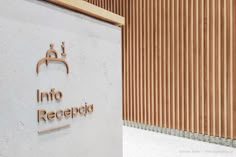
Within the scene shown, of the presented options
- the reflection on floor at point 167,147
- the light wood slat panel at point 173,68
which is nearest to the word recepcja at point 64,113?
the reflection on floor at point 167,147

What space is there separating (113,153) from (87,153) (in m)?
0.27

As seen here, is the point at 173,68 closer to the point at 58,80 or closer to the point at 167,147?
the point at 167,147

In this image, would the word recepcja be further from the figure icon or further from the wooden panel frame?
the wooden panel frame

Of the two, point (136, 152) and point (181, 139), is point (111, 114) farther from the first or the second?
point (181, 139)

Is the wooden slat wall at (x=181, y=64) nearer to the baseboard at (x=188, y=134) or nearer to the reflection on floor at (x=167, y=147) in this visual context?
the baseboard at (x=188, y=134)

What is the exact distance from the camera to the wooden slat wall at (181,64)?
3246mm

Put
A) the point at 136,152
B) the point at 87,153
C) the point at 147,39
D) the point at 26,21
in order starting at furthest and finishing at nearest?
1. the point at 147,39
2. the point at 136,152
3. the point at 87,153
4. the point at 26,21

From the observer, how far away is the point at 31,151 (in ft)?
3.06

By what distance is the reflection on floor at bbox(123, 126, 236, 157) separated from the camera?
9.50 feet

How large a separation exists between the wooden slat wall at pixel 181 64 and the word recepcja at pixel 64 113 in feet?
8.68

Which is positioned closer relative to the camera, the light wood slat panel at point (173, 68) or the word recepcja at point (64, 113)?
the word recepcja at point (64, 113)

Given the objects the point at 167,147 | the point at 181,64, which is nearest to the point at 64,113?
the point at 167,147

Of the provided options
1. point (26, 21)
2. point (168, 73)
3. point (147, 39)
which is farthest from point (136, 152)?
point (26, 21)

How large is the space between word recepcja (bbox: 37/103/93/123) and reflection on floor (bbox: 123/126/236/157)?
1822 millimetres
